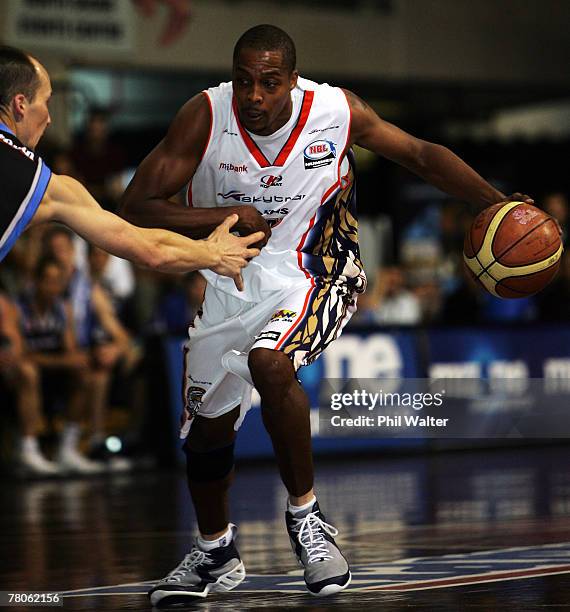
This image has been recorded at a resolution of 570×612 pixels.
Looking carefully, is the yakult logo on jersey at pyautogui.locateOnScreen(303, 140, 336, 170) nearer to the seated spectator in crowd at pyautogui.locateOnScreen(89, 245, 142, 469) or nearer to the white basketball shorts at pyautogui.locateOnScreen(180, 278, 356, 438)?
the white basketball shorts at pyautogui.locateOnScreen(180, 278, 356, 438)

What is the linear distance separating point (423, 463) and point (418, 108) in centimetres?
1060

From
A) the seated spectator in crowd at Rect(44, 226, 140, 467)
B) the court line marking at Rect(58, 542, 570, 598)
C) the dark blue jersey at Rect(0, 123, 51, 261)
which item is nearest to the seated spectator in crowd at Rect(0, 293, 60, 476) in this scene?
the seated spectator in crowd at Rect(44, 226, 140, 467)

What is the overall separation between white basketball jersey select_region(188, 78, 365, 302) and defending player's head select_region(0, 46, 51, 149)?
0.82 meters

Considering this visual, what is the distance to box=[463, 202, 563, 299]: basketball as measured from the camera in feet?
17.6

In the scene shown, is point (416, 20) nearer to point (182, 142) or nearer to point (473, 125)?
point (473, 125)

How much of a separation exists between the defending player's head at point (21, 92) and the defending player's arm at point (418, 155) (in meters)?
1.30

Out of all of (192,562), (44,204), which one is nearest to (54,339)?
(192,562)

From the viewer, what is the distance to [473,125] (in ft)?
73.5

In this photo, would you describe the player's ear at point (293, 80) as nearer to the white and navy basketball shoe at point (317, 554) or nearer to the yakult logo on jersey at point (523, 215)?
the yakult logo on jersey at point (523, 215)

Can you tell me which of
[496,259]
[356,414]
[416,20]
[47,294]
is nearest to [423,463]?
[47,294]

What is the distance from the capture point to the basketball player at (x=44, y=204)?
4.24 metres

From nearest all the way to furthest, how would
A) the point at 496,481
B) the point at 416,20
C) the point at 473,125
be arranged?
1. the point at 496,481
2. the point at 416,20
3. the point at 473,125

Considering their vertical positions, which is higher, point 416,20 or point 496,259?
point 416,20

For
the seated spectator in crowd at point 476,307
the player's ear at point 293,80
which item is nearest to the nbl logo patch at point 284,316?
the player's ear at point 293,80
